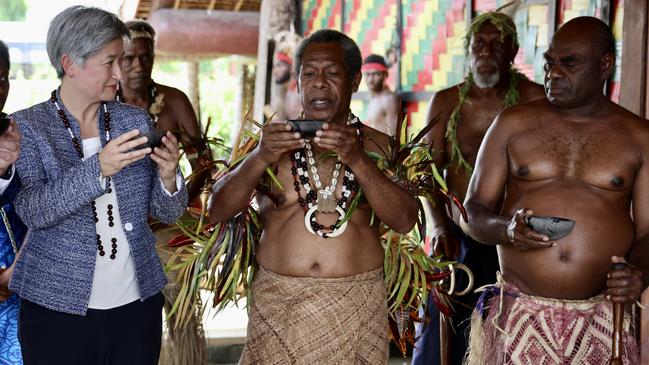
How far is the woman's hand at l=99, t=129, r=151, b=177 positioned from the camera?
2.83 metres

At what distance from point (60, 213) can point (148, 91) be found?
2.11 m

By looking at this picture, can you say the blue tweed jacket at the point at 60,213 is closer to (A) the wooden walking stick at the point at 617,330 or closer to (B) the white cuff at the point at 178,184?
(B) the white cuff at the point at 178,184

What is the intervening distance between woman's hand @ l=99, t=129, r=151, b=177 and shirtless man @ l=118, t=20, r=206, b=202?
1801mm

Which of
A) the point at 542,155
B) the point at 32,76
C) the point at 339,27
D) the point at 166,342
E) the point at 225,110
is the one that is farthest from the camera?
the point at 225,110

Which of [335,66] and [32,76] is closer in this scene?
[335,66]

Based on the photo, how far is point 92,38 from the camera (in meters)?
2.95

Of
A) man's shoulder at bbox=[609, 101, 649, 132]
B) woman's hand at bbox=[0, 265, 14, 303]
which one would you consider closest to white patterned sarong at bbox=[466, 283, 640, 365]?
man's shoulder at bbox=[609, 101, 649, 132]

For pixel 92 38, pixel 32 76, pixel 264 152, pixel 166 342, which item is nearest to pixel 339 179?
pixel 264 152

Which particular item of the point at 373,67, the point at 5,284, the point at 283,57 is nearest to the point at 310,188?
the point at 5,284

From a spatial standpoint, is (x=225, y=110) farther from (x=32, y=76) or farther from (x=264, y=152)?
(x=264, y=152)

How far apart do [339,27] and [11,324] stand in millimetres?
6373

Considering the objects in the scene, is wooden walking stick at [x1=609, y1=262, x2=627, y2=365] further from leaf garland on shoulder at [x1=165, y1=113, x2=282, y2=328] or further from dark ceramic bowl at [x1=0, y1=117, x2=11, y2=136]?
dark ceramic bowl at [x1=0, y1=117, x2=11, y2=136]

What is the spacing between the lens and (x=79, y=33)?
294 centimetres

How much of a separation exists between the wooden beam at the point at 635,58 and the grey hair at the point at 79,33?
2494mm
